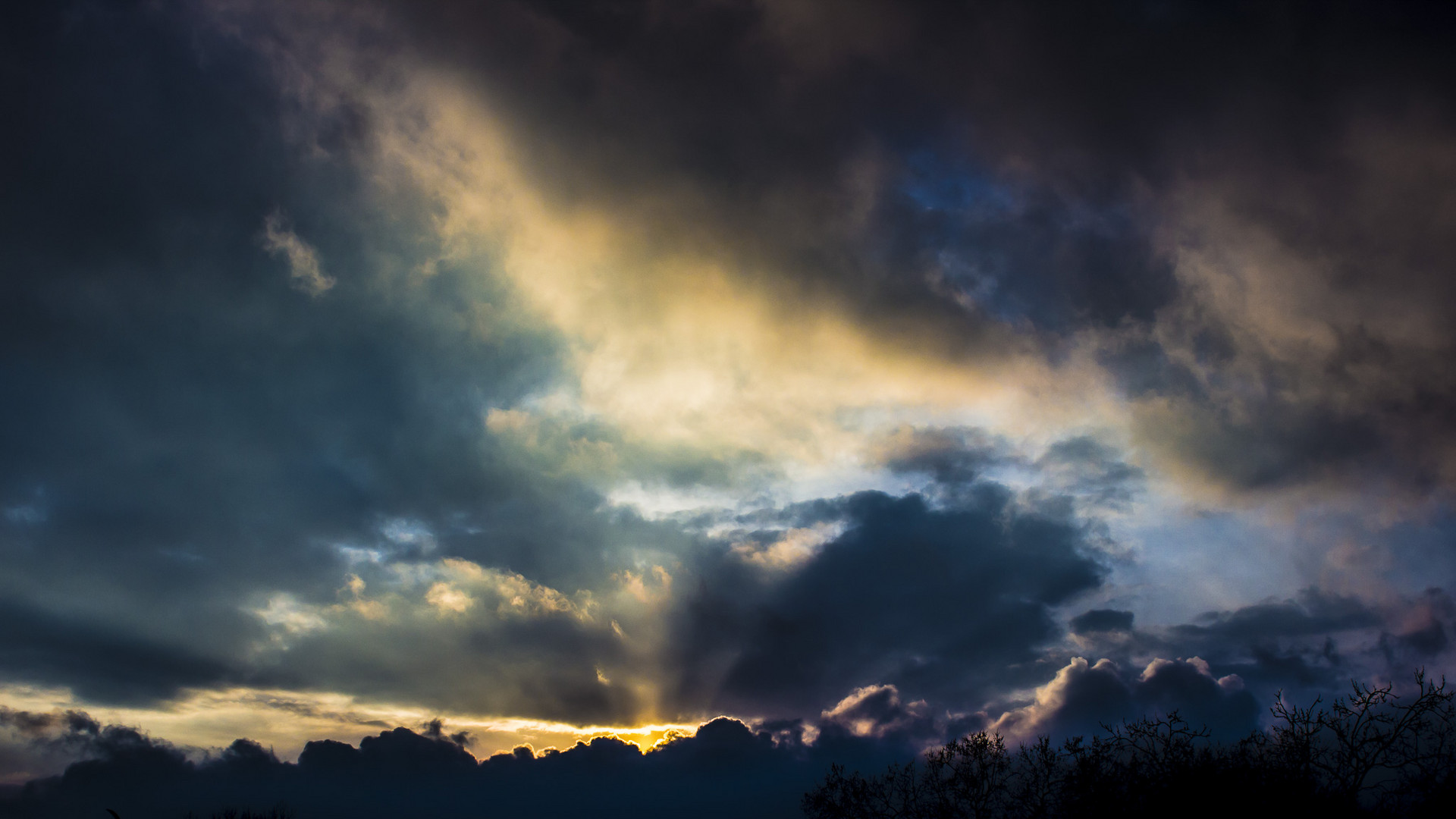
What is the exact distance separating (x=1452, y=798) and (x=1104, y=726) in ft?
54.5

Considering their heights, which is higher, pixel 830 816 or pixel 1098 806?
pixel 1098 806

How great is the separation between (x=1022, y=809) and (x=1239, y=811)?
67.6 feet

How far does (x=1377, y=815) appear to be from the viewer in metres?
35.8

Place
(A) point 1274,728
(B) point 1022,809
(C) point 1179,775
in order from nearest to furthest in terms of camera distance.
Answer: (C) point 1179,775
(A) point 1274,728
(B) point 1022,809

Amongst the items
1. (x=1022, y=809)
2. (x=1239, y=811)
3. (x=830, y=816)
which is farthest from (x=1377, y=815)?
(x=830, y=816)

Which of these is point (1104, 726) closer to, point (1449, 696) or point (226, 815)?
point (1449, 696)

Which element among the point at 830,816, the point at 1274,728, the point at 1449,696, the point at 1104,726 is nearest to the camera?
the point at 1449,696

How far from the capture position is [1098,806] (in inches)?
1634

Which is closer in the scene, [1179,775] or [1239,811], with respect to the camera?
[1239,811]

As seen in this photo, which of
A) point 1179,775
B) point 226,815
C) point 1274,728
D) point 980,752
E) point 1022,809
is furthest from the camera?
point 226,815

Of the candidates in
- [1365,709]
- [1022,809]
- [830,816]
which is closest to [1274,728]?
[1365,709]

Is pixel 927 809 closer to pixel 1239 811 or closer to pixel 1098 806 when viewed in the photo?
pixel 1098 806

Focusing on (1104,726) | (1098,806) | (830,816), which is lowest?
(830,816)

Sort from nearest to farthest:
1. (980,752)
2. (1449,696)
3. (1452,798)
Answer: (1452,798)
(1449,696)
(980,752)
